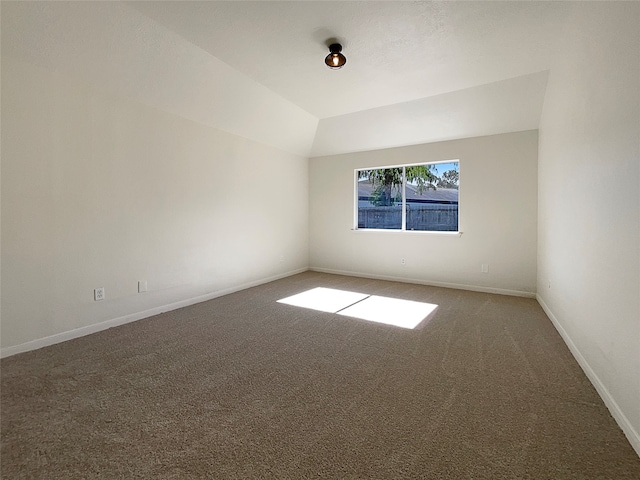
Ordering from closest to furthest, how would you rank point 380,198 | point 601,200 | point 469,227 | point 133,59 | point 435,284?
point 601,200, point 133,59, point 469,227, point 435,284, point 380,198

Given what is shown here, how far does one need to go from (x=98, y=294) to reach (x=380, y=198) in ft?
14.6

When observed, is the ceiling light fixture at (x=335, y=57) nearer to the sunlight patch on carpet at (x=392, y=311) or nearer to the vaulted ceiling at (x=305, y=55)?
the vaulted ceiling at (x=305, y=55)

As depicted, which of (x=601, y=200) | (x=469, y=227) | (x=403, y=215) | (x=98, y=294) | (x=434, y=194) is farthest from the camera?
(x=403, y=215)

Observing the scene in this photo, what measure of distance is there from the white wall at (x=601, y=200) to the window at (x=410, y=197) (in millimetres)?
1860

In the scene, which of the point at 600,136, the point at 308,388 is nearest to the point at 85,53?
the point at 308,388

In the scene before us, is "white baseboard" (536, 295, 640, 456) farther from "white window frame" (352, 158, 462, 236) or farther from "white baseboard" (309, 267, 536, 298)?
"white window frame" (352, 158, 462, 236)

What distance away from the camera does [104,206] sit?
2.94m

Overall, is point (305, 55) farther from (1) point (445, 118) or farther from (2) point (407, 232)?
(2) point (407, 232)

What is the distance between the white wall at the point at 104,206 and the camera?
2.40m

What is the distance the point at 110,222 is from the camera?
299 centimetres

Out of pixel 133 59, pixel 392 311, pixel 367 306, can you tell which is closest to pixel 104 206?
pixel 133 59

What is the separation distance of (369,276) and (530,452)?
4124 millimetres

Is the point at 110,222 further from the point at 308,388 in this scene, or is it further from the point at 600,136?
the point at 600,136

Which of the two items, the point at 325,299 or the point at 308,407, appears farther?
the point at 325,299
